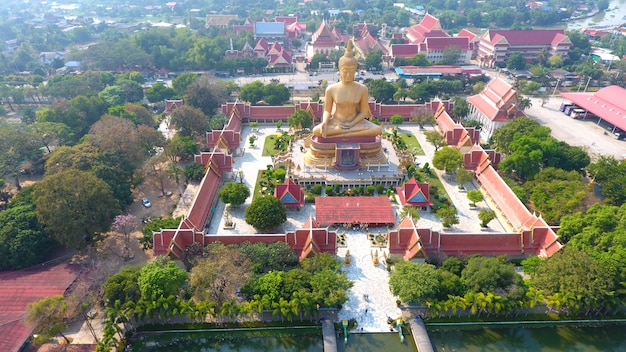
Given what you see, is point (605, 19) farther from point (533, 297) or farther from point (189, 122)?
point (533, 297)

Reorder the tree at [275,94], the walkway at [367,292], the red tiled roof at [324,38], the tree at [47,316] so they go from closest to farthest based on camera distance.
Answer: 1. the tree at [47,316]
2. the walkway at [367,292]
3. the tree at [275,94]
4. the red tiled roof at [324,38]

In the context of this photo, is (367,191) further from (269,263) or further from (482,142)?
(482,142)

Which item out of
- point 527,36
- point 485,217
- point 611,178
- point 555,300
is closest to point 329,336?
point 555,300

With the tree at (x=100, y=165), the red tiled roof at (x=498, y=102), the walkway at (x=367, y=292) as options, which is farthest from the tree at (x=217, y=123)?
the red tiled roof at (x=498, y=102)

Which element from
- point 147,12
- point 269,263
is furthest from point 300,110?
point 147,12

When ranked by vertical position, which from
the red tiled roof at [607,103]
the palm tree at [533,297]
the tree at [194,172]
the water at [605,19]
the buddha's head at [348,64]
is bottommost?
the tree at [194,172]

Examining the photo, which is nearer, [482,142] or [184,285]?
[184,285]

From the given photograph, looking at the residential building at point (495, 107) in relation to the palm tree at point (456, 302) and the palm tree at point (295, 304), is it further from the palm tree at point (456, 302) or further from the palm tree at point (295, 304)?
the palm tree at point (295, 304)
